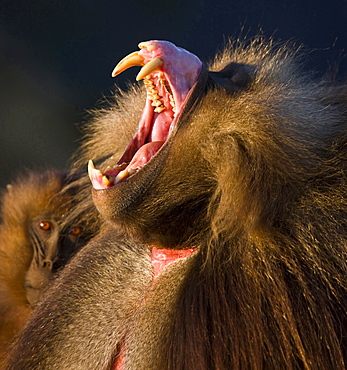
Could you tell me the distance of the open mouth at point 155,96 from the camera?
169cm

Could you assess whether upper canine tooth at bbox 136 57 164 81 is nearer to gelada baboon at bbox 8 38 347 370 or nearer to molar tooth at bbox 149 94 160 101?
gelada baboon at bbox 8 38 347 370

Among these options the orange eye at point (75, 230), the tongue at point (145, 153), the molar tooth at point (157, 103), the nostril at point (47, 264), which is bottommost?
the nostril at point (47, 264)

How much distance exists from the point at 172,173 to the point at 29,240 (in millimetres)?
1568

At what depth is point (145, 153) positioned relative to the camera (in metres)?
1.84

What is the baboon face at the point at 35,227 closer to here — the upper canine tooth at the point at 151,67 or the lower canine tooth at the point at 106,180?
the lower canine tooth at the point at 106,180

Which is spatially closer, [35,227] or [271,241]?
[271,241]

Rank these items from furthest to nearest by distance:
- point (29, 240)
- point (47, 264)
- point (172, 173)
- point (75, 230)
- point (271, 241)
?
point (29, 240) → point (47, 264) → point (75, 230) → point (172, 173) → point (271, 241)

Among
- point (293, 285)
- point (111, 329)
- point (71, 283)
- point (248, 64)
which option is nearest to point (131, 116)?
point (248, 64)

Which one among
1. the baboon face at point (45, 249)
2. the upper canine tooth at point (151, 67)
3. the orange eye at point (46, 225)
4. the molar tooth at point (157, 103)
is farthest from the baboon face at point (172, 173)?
the orange eye at point (46, 225)

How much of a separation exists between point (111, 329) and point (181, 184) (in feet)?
1.54

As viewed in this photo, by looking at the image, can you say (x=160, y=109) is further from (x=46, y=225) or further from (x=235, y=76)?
(x=46, y=225)

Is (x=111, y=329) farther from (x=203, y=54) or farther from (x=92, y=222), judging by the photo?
(x=203, y=54)

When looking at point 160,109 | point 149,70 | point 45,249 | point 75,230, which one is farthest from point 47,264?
point 149,70

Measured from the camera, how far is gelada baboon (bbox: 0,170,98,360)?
289 cm
